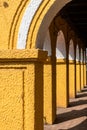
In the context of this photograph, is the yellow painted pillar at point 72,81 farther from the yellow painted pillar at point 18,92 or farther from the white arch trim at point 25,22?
the yellow painted pillar at point 18,92

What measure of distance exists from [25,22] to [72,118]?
8.07 meters

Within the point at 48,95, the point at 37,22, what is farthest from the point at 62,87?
the point at 37,22

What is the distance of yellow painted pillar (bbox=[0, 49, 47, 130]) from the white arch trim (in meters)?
0.27

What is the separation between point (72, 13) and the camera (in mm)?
15430

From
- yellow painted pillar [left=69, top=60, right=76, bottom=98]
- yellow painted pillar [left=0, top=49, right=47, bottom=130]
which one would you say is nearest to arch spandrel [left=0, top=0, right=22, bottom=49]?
yellow painted pillar [left=0, top=49, right=47, bottom=130]

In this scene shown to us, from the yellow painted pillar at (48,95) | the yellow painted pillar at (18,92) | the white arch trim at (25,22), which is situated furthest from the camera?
the yellow painted pillar at (48,95)

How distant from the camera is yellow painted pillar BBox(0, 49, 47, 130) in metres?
6.26

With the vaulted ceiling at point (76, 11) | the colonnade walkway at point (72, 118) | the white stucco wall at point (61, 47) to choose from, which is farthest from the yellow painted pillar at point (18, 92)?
the white stucco wall at point (61, 47)

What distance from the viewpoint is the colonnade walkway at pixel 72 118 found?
1238 centimetres

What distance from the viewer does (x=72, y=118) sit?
46.0 ft

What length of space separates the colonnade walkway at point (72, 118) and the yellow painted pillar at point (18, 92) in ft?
19.5

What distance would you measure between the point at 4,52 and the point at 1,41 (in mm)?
311

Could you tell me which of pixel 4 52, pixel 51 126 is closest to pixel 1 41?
pixel 4 52

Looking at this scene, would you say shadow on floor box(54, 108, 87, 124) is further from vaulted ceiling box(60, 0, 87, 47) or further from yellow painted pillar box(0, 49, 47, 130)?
yellow painted pillar box(0, 49, 47, 130)
